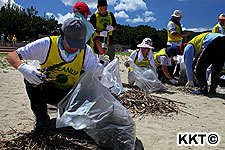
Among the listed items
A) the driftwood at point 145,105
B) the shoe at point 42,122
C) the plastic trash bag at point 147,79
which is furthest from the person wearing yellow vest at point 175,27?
the shoe at point 42,122

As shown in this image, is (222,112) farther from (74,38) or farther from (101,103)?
(74,38)

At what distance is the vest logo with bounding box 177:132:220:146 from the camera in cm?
191

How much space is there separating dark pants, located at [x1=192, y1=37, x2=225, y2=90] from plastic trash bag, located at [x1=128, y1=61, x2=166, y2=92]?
75 centimetres

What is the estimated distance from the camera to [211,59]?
3.73 meters

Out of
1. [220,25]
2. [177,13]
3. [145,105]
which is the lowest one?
[145,105]

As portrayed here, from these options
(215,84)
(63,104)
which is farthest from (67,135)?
(215,84)

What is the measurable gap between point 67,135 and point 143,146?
0.67 m

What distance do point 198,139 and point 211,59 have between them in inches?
85.5

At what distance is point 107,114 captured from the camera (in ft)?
5.20

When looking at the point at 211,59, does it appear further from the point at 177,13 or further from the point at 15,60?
the point at 15,60

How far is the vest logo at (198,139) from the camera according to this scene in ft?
6.25

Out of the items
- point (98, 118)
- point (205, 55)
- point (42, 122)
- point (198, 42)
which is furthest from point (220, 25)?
point (42, 122)

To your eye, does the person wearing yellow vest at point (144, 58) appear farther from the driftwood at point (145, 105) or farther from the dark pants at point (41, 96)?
the dark pants at point (41, 96)

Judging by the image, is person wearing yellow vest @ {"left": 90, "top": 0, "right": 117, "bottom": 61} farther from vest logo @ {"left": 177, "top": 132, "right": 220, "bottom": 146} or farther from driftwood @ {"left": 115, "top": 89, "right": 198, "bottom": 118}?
vest logo @ {"left": 177, "top": 132, "right": 220, "bottom": 146}
